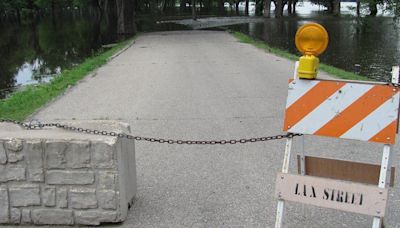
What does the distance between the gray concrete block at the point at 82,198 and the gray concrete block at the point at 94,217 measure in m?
0.07

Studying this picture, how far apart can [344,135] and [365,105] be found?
0.91 feet

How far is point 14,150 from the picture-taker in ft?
14.9

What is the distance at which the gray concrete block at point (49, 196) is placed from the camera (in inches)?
181

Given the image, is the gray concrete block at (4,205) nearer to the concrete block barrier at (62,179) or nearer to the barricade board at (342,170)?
the concrete block barrier at (62,179)

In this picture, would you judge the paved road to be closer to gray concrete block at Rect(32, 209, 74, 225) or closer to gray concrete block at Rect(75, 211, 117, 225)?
gray concrete block at Rect(75, 211, 117, 225)

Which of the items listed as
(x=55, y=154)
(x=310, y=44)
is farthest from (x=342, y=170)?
(x=55, y=154)

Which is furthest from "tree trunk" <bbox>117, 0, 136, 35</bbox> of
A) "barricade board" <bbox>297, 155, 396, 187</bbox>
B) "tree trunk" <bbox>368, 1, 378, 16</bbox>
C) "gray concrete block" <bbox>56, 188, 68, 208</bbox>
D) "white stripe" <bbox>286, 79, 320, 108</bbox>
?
"white stripe" <bbox>286, 79, 320, 108</bbox>

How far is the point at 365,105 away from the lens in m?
3.79

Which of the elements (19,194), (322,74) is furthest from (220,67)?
(19,194)

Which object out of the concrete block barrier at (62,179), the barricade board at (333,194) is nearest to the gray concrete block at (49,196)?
the concrete block barrier at (62,179)

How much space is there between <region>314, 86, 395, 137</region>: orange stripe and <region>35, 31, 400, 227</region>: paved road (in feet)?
3.80

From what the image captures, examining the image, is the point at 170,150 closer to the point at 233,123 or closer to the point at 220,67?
the point at 233,123

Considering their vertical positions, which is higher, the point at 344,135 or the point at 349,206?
the point at 344,135

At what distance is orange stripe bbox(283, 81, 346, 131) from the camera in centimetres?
388
